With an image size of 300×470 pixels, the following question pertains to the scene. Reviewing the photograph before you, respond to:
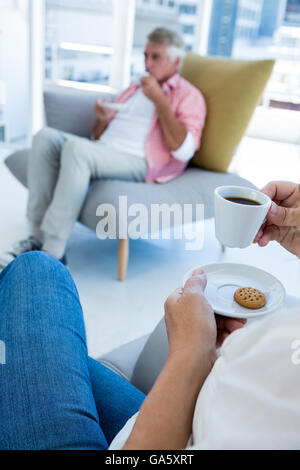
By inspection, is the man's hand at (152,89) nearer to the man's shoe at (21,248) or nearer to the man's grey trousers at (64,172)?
the man's grey trousers at (64,172)

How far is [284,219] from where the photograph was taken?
1.72 feet

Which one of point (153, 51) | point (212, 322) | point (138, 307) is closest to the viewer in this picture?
point (212, 322)

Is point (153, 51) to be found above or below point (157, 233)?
above

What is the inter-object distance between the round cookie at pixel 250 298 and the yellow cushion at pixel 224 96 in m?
0.93

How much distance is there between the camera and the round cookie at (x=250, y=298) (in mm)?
438

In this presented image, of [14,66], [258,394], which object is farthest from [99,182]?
[14,66]

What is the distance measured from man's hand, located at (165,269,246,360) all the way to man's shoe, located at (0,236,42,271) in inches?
44.2

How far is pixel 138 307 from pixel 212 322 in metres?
0.60

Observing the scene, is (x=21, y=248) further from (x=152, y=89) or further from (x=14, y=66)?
(x=14, y=66)

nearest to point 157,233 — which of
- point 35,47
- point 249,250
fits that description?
point 249,250

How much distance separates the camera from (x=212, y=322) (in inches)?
16.8

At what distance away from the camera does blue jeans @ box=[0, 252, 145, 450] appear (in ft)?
1.54

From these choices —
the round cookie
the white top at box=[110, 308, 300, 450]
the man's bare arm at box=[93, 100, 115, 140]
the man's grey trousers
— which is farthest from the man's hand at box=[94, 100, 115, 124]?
the white top at box=[110, 308, 300, 450]
